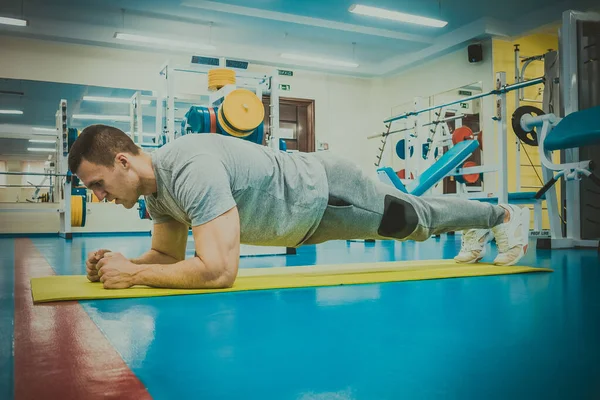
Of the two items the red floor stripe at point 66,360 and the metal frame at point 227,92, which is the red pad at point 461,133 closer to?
the metal frame at point 227,92

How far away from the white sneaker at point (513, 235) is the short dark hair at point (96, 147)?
5.37 feet

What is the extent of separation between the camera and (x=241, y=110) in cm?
353

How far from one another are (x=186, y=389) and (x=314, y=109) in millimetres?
8788

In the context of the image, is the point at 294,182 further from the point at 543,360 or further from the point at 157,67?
the point at 157,67

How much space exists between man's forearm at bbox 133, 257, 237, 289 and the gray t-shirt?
0.14 m

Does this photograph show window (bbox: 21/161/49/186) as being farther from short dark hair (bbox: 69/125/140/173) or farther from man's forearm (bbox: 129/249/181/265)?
short dark hair (bbox: 69/125/140/173)

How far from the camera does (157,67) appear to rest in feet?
26.5

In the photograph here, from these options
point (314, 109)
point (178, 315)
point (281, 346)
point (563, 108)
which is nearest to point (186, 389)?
point (281, 346)

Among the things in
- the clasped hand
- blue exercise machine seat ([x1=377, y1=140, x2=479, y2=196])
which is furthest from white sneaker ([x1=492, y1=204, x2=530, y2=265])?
blue exercise machine seat ([x1=377, y1=140, x2=479, y2=196])

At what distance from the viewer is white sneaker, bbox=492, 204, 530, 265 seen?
2219 millimetres

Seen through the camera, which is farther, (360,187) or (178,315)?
(360,187)

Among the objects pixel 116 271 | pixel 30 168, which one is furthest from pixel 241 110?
pixel 30 168

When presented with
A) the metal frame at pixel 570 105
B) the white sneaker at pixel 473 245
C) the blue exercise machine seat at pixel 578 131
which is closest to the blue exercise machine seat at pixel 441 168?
the metal frame at pixel 570 105

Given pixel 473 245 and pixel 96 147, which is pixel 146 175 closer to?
pixel 96 147
